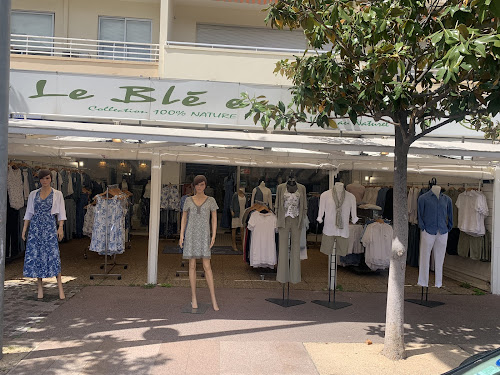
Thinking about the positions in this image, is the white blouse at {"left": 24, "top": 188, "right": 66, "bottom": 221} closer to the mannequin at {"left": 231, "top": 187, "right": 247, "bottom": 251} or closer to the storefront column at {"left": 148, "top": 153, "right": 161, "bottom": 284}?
the storefront column at {"left": 148, "top": 153, "right": 161, "bottom": 284}

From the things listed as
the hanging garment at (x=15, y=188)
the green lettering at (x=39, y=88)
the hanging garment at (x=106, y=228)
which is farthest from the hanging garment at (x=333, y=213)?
the hanging garment at (x=15, y=188)

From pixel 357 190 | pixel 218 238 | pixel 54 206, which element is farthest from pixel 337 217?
pixel 218 238

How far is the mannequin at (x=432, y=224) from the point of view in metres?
7.39

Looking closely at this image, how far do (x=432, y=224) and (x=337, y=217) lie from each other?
1.65 meters

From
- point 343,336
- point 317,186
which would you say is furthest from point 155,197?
point 317,186

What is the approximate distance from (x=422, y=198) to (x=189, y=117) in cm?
410

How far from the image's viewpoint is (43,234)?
6770 mm

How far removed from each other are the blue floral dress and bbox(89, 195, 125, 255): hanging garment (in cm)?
169

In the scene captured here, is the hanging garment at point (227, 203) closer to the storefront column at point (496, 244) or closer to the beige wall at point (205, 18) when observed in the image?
the beige wall at point (205, 18)

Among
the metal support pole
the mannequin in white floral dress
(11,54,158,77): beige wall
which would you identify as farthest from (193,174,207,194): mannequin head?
(11,54,158,77): beige wall

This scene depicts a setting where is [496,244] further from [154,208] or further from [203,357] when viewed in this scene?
[154,208]

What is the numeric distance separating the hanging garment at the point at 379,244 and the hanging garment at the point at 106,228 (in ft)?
16.4

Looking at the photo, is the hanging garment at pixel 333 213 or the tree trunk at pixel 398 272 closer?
the tree trunk at pixel 398 272

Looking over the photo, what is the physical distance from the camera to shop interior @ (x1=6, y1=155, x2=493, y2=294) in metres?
8.68
